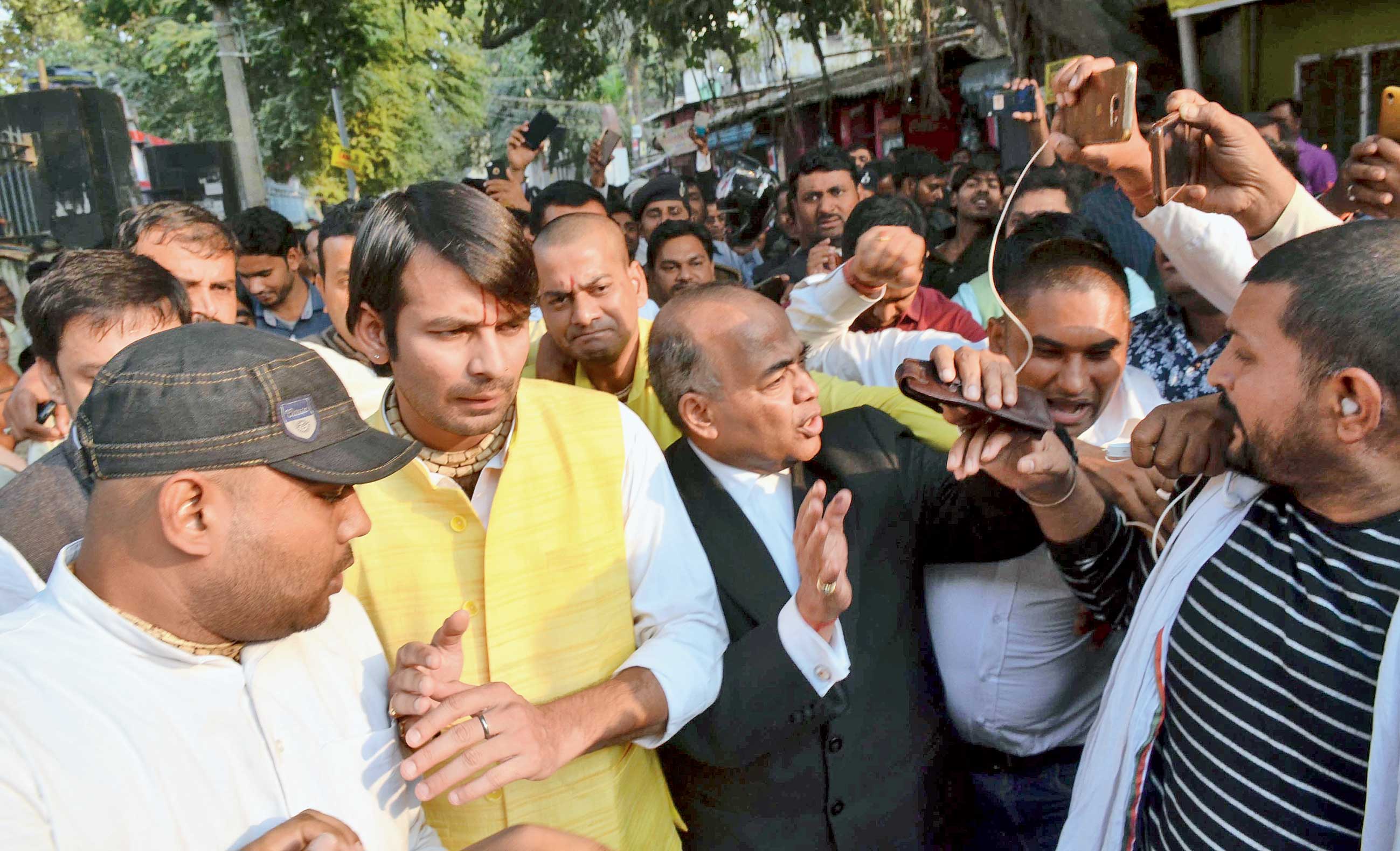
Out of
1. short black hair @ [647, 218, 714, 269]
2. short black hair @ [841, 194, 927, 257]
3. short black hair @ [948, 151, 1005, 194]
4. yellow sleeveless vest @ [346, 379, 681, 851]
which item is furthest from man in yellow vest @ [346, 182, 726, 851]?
short black hair @ [948, 151, 1005, 194]

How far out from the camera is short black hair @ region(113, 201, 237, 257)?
322 cm

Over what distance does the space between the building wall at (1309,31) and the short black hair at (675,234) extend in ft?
23.7

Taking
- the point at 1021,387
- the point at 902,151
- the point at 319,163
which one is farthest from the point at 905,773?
the point at 319,163

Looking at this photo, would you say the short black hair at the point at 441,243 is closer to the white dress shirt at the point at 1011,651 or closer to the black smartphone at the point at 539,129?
the white dress shirt at the point at 1011,651

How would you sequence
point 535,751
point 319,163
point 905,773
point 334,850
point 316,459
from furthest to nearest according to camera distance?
point 319,163, point 905,773, point 535,751, point 316,459, point 334,850

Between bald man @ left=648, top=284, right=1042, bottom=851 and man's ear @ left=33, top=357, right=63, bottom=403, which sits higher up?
man's ear @ left=33, top=357, right=63, bottom=403

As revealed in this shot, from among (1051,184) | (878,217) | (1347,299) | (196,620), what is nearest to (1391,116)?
(1347,299)

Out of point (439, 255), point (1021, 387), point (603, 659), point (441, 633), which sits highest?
point (439, 255)

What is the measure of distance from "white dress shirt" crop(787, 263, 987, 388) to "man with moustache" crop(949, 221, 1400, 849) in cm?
121

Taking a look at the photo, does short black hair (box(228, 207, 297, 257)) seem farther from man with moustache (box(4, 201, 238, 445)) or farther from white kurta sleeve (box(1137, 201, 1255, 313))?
white kurta sleeve (box(1137, 201, 1255, 313))

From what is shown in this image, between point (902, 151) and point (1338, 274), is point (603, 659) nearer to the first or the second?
point (1338, 274)

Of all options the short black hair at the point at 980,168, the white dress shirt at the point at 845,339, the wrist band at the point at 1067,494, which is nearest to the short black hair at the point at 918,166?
the short black hair at the point at 980,168

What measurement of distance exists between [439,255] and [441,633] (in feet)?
2.49

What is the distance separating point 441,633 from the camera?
1.54 meters
